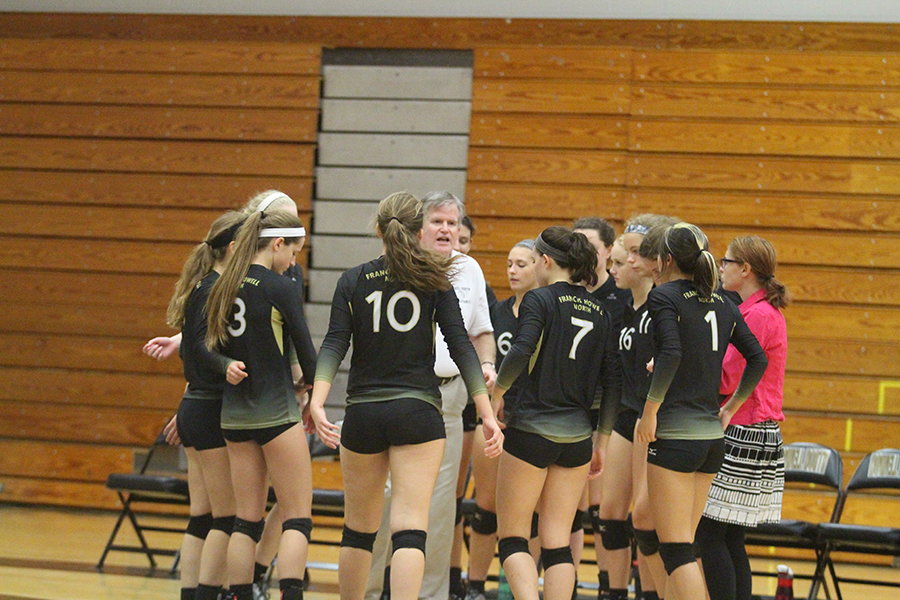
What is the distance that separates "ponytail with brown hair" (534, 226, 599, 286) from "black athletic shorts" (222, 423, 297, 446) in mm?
1232

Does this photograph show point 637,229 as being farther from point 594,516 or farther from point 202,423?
point 202,423

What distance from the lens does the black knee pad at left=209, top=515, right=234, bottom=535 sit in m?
3.57

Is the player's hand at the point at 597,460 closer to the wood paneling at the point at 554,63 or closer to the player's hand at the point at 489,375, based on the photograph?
the player's hand at the point at 489,375

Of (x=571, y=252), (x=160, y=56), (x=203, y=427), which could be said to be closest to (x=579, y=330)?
(x=571, y=252)

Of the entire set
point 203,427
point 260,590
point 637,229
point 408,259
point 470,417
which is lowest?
point 260,590

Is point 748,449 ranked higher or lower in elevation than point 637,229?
lower

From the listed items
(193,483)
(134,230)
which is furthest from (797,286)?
→ (134,230)

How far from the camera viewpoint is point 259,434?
11.0 ft

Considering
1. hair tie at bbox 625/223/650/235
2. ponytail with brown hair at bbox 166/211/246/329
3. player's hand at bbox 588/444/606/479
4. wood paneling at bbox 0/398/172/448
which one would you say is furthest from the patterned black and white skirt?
wood paneling at bbox 0/398/172/448

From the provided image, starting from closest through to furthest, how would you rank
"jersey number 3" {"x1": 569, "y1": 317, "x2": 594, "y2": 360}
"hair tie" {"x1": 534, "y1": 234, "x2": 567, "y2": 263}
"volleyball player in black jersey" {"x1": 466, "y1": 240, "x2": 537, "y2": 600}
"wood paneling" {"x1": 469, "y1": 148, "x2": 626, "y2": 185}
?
1. "jersey number 3" {"x1": 569, "y1": 317, "x2": 594, "y2": 360}
2. "hair tie" {"x1": 534, "y1": 234, "x2": 567, "y2": 263}
3. "volleyball player in black jersey" {"x1": 466, "y1": 240, "x2": 537, "y2": 600}
4. "wood paneling" {"x1": 469, "y1": 148, "x2": 626, "y2": 185}

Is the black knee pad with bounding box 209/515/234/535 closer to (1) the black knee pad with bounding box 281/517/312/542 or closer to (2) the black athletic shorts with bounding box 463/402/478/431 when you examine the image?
(1) the black knee pad with bounding box 281/517/312/542

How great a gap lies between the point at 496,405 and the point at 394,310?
73 centimetres

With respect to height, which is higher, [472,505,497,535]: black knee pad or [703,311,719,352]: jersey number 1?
[703,311,719,352]: jersey number 1

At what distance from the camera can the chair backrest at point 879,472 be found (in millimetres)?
5266
